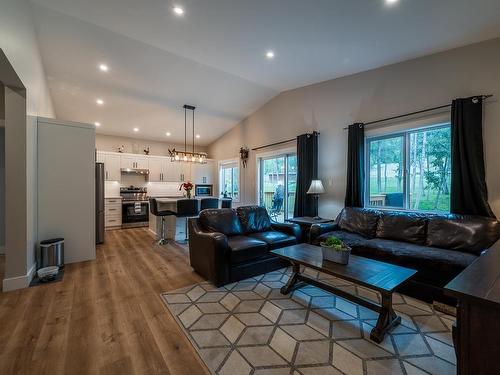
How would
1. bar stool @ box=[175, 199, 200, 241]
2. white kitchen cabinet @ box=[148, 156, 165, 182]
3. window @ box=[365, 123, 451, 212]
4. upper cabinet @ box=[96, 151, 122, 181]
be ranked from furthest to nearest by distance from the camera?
white kitchen cabinet @ box=[148, 156, 165, 182], upper cabinet @ box=[96, 151, 122, 181], bar stool @ box=[175, 199, 200, 241], window @ box=[365, 123, 451, 212]

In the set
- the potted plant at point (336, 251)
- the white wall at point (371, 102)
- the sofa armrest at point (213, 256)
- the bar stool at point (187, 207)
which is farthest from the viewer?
the bar stool at point (187, 207)

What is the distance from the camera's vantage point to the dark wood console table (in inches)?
37.3

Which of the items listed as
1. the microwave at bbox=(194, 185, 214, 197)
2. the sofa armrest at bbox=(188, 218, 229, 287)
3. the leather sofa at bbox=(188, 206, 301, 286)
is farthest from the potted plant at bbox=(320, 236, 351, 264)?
the microwave at bbox=(194, 185, 214, 197)

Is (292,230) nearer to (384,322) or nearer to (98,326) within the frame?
(384,322)

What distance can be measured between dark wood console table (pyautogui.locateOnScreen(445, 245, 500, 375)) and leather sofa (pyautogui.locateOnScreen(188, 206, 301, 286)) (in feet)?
7.26

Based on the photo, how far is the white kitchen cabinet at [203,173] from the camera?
8273mm

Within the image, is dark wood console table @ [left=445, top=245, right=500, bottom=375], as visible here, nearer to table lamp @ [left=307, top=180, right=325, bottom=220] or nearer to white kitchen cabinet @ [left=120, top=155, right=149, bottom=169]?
table lamp @ [left=307, top=180, right=325, bottom=220]

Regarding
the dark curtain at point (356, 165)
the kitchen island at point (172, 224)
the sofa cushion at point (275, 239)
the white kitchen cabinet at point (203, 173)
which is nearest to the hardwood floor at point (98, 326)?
the sofa cushion at point (275, 239)

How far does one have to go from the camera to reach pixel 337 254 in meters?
2.34

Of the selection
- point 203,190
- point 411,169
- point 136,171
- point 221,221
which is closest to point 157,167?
point 136,171

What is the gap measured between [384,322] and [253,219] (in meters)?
2.33

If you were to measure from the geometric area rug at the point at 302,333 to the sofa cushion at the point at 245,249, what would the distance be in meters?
0.37

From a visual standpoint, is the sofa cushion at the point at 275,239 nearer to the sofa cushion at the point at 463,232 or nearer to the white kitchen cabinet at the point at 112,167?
the sofa cushion at the point at 463,232

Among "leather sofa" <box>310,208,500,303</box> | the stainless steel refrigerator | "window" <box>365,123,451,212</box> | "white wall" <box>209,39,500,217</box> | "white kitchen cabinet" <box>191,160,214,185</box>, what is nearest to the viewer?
"leather sofa" <box>310,208,500,303</box>
